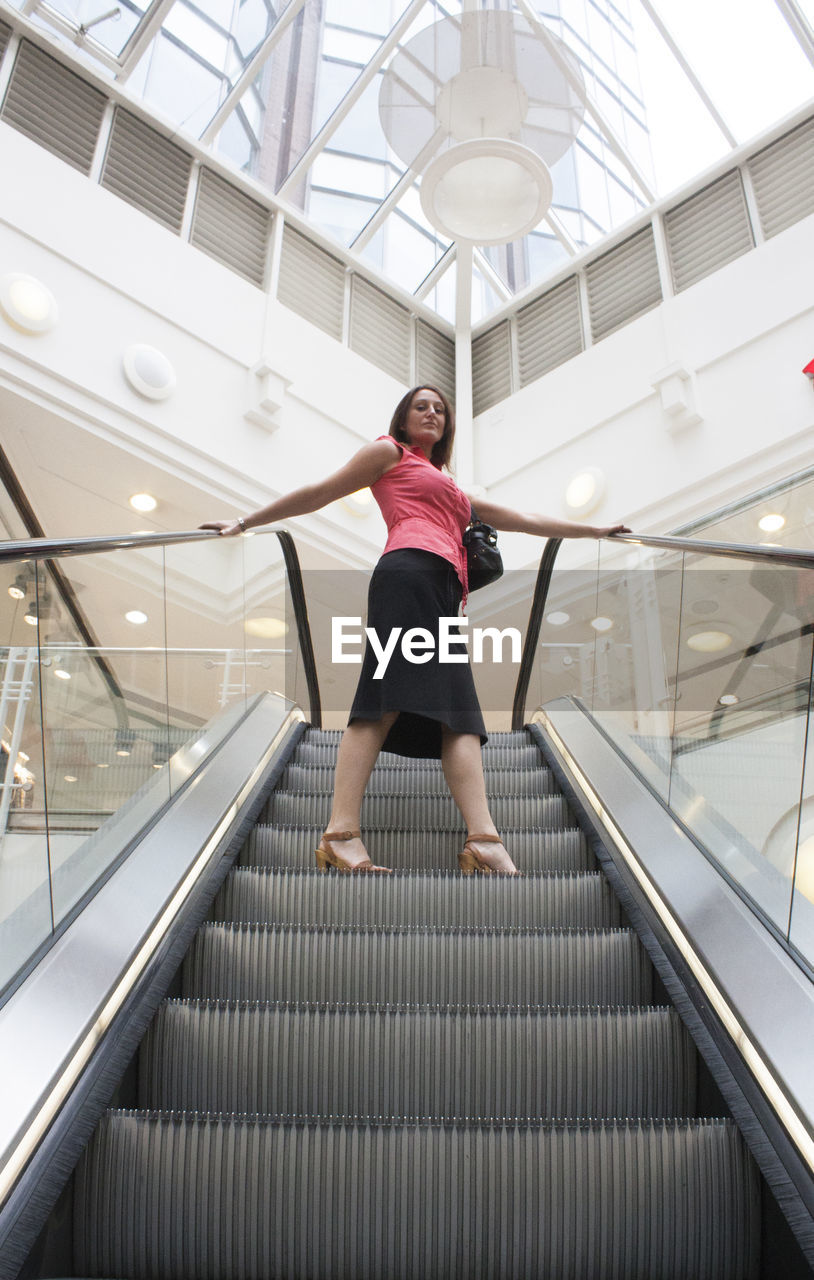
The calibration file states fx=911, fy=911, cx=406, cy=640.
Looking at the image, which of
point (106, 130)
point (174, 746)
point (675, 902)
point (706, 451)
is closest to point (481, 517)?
point (174, 746)

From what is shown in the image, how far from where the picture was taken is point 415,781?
3.83m

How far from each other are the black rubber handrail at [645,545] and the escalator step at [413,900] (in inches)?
38.6

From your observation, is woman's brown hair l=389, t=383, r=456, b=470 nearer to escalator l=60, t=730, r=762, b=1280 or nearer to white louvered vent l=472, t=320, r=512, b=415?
escalator l=60, t=730, r=762, b=1280

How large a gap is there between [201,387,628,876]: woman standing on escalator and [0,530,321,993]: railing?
493mm

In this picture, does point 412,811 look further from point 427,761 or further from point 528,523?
point 528,523

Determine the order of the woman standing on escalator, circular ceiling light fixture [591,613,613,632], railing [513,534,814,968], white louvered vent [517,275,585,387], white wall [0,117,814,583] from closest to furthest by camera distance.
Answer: railing [513,534,814,968], the woman standing on escalator, circular ceiling light fixture [591,613,613,632], white wall [0,117,814,583], white louvered vent [517,275,585,387]

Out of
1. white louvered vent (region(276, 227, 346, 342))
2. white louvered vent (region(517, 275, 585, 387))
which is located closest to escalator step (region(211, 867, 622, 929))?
white louvered vent (region(276, 227, 346, 342))

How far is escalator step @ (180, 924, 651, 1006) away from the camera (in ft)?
6.88

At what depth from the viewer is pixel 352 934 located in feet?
7.12

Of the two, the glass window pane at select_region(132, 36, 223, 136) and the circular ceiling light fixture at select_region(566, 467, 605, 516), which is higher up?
the glass window pane at select_region(132, 36, 223, 136)

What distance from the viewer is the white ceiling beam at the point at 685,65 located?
9812 mm

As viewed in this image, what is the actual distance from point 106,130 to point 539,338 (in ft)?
18.4

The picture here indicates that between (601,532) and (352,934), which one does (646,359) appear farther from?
(352,934)

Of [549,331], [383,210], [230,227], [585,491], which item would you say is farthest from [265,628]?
[383,210]
